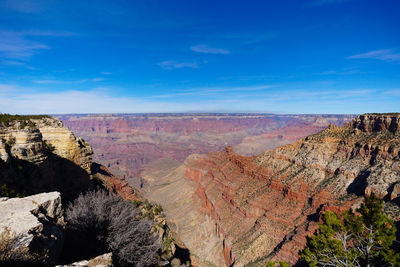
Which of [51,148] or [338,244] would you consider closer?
[338,244]

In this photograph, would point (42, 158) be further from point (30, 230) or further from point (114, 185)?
point (114, 185)

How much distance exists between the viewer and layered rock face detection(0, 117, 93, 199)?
61.6 ft

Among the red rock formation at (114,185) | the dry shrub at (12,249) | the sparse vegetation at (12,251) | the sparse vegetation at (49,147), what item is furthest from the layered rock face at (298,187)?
the dry shrub at (12,249)

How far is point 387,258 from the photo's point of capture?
13258 millimetres

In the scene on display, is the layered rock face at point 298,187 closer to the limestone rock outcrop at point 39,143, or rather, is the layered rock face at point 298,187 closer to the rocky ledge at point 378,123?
the rocky ledge at point 378,123

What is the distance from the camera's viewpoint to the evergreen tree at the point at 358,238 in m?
13.7

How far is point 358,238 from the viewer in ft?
48.0

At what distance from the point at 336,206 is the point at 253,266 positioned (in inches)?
859

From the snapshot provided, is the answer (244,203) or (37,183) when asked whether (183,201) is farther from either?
(37,183)

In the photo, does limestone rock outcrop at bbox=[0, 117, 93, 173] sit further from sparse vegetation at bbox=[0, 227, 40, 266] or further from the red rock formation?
the red rock formation

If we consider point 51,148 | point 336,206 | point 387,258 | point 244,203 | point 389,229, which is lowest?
point 244,203

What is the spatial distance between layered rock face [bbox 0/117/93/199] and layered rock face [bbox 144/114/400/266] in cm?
4060

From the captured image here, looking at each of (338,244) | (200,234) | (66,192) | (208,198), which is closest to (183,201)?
(208,198)

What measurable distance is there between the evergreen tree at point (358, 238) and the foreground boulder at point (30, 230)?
16673mm
